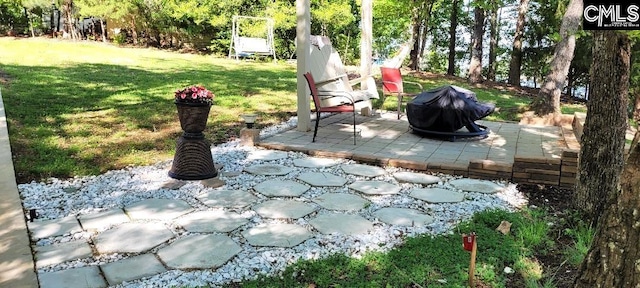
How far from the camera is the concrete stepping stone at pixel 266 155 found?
4.23m

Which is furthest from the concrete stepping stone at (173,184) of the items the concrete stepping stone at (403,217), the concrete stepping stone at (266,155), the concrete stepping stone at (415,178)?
the concrete stepping stone at (415,178)

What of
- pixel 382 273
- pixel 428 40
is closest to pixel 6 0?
pixel 428 40

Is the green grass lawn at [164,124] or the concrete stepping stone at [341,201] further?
the concrete stepping stone at [341,201]

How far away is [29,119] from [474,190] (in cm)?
456

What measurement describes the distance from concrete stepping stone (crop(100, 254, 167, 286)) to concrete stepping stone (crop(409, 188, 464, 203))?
1820 mm

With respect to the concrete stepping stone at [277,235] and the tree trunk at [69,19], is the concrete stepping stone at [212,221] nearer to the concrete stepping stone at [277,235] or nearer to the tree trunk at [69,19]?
the concrete stepping stone at [277,235]

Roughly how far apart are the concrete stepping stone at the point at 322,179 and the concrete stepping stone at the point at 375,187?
12 cm

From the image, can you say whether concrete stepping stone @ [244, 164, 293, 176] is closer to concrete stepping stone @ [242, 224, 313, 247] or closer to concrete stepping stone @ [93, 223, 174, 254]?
concrete stepping stone @ [242, 224, 313, 247]

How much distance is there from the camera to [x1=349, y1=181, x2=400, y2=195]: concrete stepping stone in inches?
132

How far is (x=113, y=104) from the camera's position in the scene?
239 inches

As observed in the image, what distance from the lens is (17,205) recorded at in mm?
2787

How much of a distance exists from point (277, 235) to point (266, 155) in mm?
1834

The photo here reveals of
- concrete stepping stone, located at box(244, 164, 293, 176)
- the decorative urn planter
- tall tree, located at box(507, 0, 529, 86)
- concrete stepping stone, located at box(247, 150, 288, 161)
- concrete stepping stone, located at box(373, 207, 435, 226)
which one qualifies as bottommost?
concrete stepping stone, located at box(373, 207, 435, 226)

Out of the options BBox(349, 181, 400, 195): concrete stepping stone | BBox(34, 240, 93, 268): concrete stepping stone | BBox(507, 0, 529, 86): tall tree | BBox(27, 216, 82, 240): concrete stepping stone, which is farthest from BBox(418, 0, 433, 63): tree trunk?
BBox(34, 240, 93, 268): concrete stepping stone
